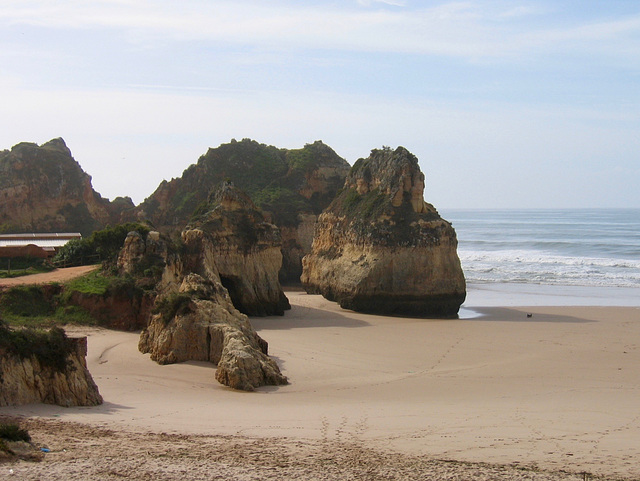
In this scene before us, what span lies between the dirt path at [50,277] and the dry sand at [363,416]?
339 centimetres

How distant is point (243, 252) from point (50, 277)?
6.84 meters

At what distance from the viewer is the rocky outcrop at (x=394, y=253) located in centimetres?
2891

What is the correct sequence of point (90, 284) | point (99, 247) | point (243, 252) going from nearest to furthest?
point (90, 284), point (99, 247), point (243, 252)

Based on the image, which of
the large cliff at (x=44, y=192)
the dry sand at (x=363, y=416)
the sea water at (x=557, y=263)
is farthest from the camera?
the large cliff at (x=44, y=192)

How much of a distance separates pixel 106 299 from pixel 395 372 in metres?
8.15

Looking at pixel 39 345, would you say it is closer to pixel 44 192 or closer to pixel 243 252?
pixel 243 252

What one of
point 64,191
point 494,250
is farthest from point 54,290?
point 494,250

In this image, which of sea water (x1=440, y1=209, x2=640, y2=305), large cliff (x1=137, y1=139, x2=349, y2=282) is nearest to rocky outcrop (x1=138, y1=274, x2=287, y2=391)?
sea water (x1=440, y1=209, x2=640, y2=305)

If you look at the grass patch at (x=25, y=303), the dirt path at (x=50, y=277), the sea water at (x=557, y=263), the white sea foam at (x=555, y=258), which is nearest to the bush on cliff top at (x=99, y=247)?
the dirt path at (x=50, y=277)

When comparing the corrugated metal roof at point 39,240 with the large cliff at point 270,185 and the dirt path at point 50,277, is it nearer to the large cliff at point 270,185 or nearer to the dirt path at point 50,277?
the dirt path at point 50,277

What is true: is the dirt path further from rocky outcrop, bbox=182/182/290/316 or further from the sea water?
the sea water

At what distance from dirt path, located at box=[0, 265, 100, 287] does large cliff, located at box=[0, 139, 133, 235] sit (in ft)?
79.6

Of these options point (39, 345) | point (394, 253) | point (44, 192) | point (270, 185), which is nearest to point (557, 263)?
point (270, 185)

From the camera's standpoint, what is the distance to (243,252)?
2820 centimetres
